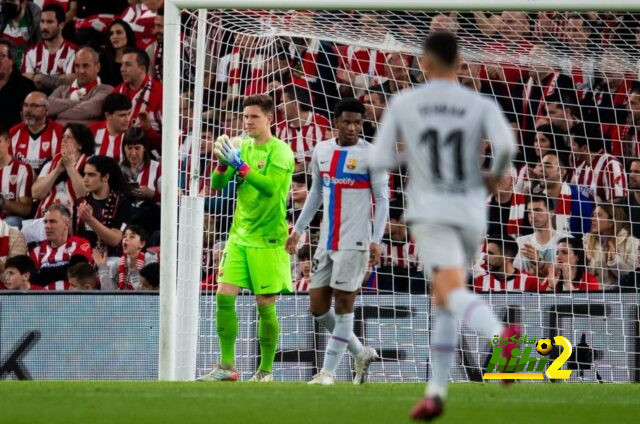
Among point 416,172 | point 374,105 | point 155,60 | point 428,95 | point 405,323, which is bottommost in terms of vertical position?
point 405,323

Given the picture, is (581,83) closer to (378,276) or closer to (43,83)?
(378,276)

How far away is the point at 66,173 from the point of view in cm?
1403

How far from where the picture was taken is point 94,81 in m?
14.6

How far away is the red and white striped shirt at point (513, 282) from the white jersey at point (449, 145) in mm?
6195

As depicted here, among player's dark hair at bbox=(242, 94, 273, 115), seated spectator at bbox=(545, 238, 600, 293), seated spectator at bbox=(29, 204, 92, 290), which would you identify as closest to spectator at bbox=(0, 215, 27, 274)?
seated spectator at bbox=(29, 204, 92, 290)

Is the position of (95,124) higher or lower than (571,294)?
higher

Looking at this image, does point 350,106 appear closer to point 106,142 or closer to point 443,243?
point 443,243

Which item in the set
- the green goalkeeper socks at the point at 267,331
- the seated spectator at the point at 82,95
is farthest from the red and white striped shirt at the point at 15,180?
the green goalkeeper socks at the point at 267,331

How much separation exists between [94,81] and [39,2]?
145cm

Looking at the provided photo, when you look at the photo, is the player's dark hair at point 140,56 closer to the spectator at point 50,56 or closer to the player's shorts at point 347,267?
the spectator at point 50,56

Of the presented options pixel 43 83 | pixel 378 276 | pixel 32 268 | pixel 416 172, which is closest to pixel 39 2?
pixel 43 83

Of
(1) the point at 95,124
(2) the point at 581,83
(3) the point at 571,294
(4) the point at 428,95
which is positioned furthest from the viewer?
(1) the point at 95,124

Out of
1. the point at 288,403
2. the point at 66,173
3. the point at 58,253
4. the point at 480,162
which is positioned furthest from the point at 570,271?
the point at 66,173

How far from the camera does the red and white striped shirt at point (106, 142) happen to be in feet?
46.2
